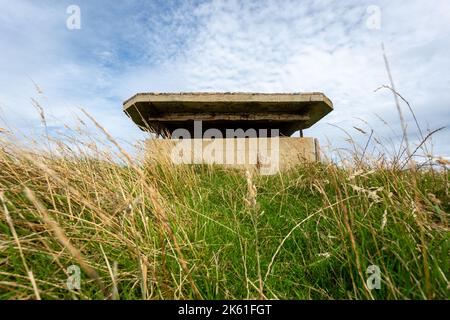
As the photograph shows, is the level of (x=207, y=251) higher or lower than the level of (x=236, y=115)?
lower

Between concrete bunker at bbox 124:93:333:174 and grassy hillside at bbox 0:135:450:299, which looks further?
concrete bunker at bbox 124:93:333:174

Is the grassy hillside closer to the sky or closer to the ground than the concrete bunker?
closer to the ground

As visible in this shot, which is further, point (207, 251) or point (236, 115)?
point (236, 115)

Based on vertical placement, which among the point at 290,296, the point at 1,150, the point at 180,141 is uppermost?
the point at 180,141

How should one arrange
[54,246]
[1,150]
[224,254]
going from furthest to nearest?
1. [1,150]
2. [224,254]
3. [54,246]

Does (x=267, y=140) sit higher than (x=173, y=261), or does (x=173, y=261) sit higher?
(x=267, y=140)

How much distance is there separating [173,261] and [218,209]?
1251 millimetres

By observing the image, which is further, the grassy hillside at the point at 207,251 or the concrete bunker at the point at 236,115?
the concrete bunker at the point at 236,115

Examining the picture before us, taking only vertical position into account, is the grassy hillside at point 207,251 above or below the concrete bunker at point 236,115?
below
